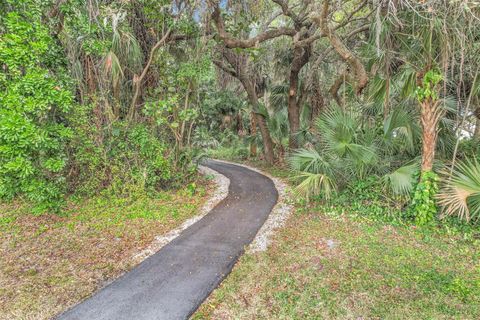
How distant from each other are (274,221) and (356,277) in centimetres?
225

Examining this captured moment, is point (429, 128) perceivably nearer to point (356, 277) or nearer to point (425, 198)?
point (425, 198)

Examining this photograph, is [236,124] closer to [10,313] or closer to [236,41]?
[236,41]

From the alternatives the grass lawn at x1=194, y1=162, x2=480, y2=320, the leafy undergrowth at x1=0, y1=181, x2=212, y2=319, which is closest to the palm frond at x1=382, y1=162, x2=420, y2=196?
the grass lawn at x1=194, y1=162, x2=480, y2=320

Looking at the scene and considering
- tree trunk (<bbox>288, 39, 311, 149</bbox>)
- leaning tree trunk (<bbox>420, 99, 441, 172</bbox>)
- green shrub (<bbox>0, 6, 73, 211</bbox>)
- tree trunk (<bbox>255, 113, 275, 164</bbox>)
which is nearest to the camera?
green shrub (<bbox>0, 6, 73, 211</bbox>)

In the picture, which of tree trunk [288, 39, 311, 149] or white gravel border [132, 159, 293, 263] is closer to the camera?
white gravel border [132, 159, 293, 263]

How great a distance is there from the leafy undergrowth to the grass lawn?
1758 millimetres

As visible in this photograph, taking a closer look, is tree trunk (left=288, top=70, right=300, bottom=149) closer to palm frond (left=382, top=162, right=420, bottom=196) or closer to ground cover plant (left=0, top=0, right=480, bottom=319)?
ground cover plant (left=0, top=0, right=480, bottom=319)

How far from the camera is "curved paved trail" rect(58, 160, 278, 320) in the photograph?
3020 millimetres

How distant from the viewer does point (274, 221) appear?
18.5ft

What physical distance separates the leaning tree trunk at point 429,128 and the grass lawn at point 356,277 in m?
1.20

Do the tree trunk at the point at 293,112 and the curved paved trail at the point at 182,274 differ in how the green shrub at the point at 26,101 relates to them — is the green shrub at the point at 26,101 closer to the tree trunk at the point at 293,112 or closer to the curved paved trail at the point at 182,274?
the curved paved trail at the point at 182,274

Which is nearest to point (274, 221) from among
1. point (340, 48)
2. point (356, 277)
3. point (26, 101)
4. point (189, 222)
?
point (189, 222)

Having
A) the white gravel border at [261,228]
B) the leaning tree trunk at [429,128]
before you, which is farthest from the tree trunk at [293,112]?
the leaning tree trunk at [429,128]

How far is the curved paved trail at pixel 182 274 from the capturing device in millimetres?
3020
